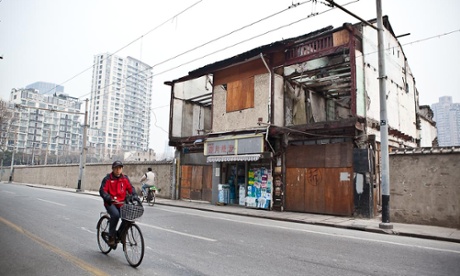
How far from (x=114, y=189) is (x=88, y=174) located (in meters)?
29.8

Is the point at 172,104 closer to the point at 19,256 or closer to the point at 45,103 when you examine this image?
the point at 19,256

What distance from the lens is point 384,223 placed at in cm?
991

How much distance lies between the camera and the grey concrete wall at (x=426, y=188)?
10328mm

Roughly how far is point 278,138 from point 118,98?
117398 millimetres

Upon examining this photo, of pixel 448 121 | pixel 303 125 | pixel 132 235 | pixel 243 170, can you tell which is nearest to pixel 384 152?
pixel 303 125

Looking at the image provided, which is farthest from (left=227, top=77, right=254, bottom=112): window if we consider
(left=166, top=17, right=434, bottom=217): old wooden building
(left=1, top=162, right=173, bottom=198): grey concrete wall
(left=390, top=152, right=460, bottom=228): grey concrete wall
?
(left=390, top=152, right=460, bottom=228): grey concrete wall

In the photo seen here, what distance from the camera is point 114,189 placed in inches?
224

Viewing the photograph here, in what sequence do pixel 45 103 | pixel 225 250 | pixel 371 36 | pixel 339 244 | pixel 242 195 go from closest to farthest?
pixel 225 250
pixel 339 244
pixel 371 36
pixel 242 195
pixel 45 103

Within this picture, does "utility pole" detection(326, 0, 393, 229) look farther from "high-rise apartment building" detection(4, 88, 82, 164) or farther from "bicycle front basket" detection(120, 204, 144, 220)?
"high-rise apartment building" detection(4, 88, 82, 164)

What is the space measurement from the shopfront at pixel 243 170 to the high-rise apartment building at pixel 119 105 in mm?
101207

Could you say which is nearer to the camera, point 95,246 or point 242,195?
point 95,246

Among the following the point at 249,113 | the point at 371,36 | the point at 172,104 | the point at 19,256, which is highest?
the point at 371,36

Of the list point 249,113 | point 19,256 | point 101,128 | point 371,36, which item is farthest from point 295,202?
point 101,128

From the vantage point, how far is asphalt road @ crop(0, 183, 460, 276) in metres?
4.97
